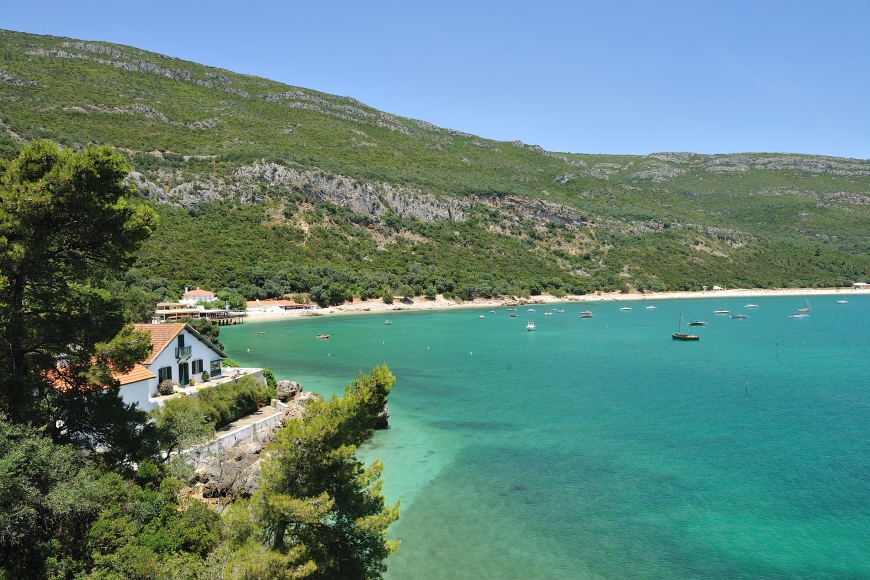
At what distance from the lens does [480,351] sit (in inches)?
2180

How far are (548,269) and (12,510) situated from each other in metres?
133

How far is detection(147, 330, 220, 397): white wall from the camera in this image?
932 inches

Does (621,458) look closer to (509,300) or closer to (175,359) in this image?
(175,359)

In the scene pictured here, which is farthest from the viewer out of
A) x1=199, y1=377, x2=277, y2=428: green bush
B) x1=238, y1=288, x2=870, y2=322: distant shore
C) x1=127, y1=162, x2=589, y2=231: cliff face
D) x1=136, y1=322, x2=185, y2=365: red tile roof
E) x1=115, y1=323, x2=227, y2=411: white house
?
x1=127, y1=162, x2=589, y2=231: cliff face

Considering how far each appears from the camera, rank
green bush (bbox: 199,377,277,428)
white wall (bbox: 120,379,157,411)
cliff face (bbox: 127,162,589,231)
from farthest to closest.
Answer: cliff face (bbox: 127,162,589,231)
green bush (bbox: 199,377,277,428)
white wall (bbox: 120,379,157,411)

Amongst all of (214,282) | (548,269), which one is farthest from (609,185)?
(214,282)

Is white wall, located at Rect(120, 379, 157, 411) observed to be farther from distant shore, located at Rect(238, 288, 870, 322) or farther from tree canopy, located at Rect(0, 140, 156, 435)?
distant shore, located at Rect(238, 288, 870, 322)

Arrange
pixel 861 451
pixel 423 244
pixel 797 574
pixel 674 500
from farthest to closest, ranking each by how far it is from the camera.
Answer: pixel 423 244, pixel 861 451, pixel 674 500, pixel 797 574

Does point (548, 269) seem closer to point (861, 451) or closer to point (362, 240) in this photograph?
point (362, 240)

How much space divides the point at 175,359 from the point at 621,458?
803 inches

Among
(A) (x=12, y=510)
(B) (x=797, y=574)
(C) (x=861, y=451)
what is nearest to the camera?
(A) (x=12, y=510)

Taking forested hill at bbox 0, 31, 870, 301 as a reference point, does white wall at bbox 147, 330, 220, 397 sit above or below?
below

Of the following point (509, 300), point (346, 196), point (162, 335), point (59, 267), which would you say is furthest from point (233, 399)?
point (346, 196)

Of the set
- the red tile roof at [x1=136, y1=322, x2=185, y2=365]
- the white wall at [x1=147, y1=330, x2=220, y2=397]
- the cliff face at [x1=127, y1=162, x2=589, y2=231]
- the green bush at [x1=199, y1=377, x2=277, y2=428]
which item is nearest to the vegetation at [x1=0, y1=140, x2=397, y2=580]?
the green bush at [x1=199, y1=377, x2=277, y2=428]
